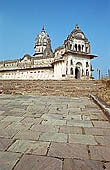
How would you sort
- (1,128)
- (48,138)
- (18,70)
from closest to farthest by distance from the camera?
(48,138) < (1,128) < (18,70)

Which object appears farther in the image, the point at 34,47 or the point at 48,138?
the point at 34,47

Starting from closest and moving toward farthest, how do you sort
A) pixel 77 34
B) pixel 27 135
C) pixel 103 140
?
pixel 103 140 → pixel 27 135 → pixel 77 34

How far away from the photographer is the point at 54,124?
2938 millimetres

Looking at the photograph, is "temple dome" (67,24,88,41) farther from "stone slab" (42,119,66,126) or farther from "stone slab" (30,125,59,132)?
"stone slab" (30,125,59,132)

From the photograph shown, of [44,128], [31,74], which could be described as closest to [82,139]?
[44,128]

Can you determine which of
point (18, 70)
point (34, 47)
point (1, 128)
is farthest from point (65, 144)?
point (34, 47)

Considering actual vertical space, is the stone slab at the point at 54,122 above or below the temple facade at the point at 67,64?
below

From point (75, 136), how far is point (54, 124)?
2.33 feet

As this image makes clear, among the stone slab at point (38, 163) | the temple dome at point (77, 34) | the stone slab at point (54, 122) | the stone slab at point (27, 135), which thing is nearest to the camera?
the stone slab at point (38, 163)

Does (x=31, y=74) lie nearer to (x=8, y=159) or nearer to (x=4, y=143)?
(x=4, y=143)

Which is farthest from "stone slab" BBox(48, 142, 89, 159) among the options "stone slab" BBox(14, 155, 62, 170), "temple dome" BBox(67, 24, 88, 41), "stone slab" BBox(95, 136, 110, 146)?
"temple dome" BBox(67, 24, 88, 41)

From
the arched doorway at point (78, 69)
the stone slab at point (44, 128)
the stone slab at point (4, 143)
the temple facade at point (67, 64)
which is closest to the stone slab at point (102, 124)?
the stone slab at point (44, 128)

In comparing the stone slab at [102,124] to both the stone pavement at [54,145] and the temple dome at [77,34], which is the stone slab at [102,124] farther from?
the temple dome at [77,34]

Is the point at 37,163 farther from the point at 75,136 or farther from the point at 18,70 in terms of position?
the point at 18,70
